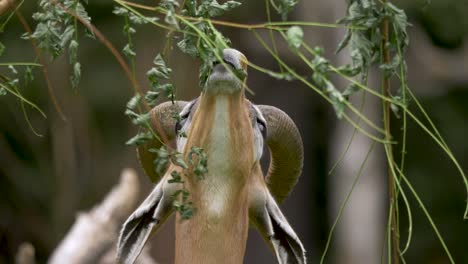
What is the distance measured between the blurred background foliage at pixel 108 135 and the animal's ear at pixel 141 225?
5480mm

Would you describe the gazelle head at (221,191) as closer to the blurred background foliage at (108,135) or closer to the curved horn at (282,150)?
the curved horn at (282,150)

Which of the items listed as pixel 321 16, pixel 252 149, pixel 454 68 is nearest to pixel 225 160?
pixel 252 149

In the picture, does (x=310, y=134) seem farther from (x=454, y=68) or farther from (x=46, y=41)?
(x=46, y=41)

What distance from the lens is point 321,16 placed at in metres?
9.17

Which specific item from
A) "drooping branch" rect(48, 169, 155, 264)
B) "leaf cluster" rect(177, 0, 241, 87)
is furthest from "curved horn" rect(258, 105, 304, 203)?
"drooping branch" rect(48, 169, 155, 264)

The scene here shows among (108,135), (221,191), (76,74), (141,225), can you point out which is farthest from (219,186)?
(108,135)

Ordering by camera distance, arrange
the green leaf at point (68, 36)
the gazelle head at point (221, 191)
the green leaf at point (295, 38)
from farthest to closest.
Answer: the gazelle head at point (221, 191)
the green leaf at point (68, 36)
the green leaf at point (295, 38)

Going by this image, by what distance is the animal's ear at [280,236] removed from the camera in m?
3.14

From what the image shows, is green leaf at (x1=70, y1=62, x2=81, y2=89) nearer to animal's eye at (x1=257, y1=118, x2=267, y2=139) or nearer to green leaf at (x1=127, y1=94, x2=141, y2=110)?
green leaf at (x1=127, y1=94, x2=141, y2=110)

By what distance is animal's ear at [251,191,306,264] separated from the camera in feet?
10.3

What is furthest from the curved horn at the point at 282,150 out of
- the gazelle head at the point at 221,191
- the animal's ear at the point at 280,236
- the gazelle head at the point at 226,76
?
the gazelle head at the point at 226,76

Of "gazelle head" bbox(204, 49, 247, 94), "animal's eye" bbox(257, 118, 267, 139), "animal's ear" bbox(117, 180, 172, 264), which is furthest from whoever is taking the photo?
"animal's eye" bbox(257, 118, 267, 139)

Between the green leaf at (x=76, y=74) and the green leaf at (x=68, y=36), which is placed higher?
the green leaf at (x=68, y=36)

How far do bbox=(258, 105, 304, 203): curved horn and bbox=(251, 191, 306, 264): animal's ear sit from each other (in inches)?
13.8
